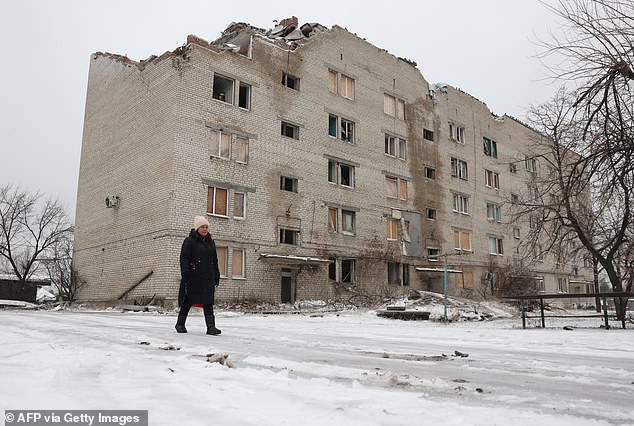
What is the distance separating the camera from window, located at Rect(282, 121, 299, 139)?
26.0m

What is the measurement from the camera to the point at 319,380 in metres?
3.45

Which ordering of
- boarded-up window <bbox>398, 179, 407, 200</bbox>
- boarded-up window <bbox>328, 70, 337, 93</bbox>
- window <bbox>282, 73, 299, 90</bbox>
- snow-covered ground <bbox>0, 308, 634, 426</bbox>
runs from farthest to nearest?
1. boarded-up window <bbox>398, 179, 407, 200</bbox>
2. boarded-up window <bbox>328, 70, 337, 93</bbox>
3. window <bbox>282, 73, 299, 90</bbox>
4. snow-covered ground <bbox>0, 308, 634, 426</bbox>

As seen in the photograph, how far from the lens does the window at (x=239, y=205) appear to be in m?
22.8

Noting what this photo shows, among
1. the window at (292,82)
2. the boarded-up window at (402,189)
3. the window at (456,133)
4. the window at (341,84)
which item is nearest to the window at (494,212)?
the window at (456,133)

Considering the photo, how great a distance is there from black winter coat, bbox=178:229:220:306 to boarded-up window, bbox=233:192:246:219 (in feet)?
49.4

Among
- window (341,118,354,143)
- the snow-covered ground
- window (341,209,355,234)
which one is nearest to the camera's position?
the snow-covered ground

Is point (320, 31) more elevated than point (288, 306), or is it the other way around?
point (320, 31)

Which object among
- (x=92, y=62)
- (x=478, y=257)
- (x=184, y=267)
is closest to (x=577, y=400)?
(x=184, y=267)

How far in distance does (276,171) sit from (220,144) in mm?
3165

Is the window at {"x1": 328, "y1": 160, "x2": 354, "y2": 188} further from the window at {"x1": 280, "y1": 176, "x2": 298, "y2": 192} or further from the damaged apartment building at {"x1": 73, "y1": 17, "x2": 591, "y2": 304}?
the window at {"x1": 280, "y1": 176, "x2": 298, "y2": 192}

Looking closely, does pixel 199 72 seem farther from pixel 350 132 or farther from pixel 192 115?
A: pixel 350 132

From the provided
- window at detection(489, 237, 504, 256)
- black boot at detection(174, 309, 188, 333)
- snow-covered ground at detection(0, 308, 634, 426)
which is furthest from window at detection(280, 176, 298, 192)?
snow-covered ground at detection(0, 308, 634, 426)

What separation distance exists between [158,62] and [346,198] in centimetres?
1155

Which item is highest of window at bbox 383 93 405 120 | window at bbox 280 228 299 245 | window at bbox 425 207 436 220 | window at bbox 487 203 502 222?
window at bbox 383 93 405 120
